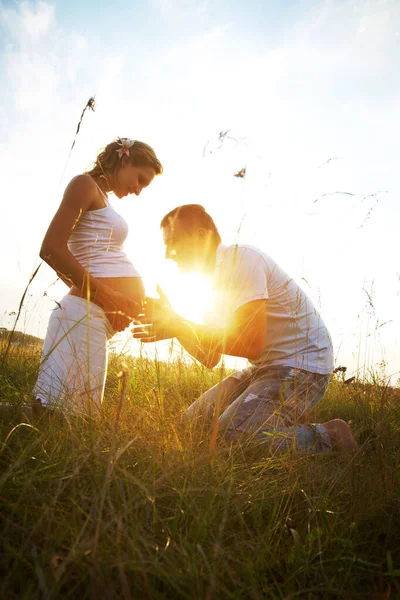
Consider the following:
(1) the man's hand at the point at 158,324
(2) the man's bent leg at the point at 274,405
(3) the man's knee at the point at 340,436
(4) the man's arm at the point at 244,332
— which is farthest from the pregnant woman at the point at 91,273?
(3) the man's knee at the point at 340,436

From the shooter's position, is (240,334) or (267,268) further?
(267,268)

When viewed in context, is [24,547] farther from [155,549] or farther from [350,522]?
[350,522]

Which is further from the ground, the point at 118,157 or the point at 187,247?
the point at 118,157

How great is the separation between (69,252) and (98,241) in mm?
333

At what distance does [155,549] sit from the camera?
944mm

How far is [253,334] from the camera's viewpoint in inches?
89.8

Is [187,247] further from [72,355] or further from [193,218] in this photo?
[72,355]

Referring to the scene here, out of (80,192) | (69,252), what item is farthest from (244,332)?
(80,192)

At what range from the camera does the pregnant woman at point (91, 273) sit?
2.02m

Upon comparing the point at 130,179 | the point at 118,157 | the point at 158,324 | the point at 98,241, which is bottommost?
the point at 158,324

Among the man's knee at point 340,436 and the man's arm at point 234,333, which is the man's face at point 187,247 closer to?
the man's arm at point 234,333

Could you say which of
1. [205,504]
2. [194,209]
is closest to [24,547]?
[205,504]

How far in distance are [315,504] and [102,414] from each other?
3.31 ft

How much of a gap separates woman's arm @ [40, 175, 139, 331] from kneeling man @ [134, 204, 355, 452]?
0.73ft
